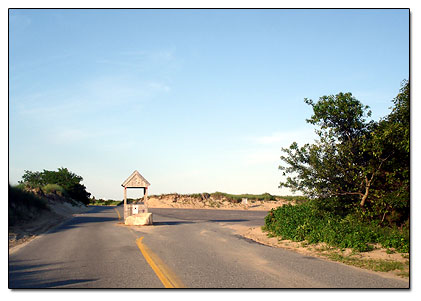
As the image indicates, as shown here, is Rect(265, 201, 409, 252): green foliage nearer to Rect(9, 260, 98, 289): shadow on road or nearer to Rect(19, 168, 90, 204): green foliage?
Rect(9, 260, 98, 289): shadow on road

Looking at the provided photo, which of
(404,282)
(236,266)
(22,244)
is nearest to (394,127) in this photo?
(404,282)

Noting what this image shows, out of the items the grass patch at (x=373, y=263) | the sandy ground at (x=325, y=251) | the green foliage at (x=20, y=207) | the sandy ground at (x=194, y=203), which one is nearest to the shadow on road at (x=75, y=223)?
the green foliage at (x=20, y=207)

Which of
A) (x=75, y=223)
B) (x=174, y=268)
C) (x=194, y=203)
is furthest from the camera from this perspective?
(x=194, y=203)

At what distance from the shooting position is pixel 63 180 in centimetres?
8181

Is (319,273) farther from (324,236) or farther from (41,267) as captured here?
(41,267)

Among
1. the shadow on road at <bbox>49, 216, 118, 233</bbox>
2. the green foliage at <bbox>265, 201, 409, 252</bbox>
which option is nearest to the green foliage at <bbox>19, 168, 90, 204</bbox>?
the shadow on road at <bbox>49, 216, 118, 233</bbox>

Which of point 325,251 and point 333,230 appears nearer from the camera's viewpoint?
point 325,251

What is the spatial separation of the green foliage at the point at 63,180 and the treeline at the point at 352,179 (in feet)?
223

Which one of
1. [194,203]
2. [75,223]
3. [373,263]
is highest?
[194,203]

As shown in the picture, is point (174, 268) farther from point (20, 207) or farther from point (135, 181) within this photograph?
point (20, 207)

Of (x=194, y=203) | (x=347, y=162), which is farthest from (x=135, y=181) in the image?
(x=194, y=203)

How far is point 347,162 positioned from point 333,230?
3.40m

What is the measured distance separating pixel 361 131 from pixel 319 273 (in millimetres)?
9243

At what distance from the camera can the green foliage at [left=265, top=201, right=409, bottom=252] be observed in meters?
13.8
